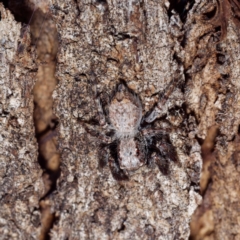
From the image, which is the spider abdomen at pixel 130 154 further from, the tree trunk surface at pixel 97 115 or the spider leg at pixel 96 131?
the spider leg at pixel 96 131

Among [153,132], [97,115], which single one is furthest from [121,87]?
[153,132]

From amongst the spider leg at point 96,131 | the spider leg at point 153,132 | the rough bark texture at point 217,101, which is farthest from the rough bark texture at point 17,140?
the rough bark texture at point 217,101

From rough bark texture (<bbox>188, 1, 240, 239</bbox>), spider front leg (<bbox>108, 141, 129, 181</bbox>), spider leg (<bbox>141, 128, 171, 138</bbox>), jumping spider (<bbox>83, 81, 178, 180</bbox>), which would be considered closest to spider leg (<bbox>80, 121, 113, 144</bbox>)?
jumping spider (<bbox>83, 81, 178, 180</bbox>)

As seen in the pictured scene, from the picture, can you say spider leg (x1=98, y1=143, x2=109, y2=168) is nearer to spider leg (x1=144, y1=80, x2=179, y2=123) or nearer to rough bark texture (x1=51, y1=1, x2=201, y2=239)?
rough bark texture (x1=51, y1=1, x2=201, y2=239)

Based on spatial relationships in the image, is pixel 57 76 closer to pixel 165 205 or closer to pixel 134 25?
pixel 134 25

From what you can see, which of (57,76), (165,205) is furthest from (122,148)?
(57,76)

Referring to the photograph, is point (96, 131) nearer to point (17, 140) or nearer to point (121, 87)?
point (121, 87)

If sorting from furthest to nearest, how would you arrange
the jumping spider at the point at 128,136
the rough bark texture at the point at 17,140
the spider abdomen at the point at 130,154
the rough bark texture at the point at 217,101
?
1. the spider abdomen at the point at 130,154
2. the jumping spider at the point at 128,136
3. the rough bark texture at the point at 17,140
4. the rough bark texture at the point at 217,101
